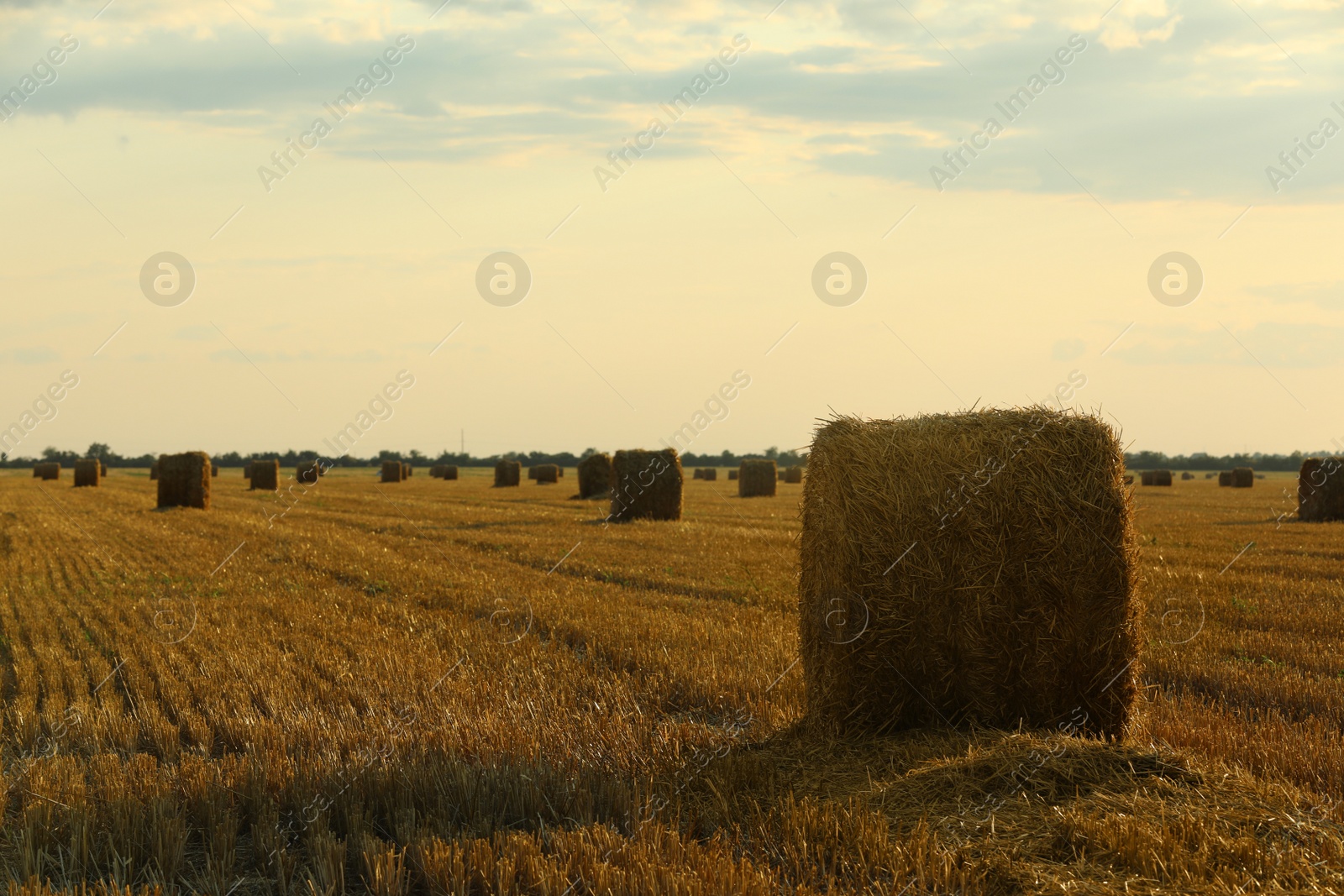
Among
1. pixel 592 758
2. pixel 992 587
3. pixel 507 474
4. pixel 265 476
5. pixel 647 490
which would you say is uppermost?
pixel 507 474

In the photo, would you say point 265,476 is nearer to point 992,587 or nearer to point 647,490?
point 647,490

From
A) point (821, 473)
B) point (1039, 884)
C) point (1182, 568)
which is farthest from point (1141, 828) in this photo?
point (1182, 568)

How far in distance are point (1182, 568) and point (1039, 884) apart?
12409mm

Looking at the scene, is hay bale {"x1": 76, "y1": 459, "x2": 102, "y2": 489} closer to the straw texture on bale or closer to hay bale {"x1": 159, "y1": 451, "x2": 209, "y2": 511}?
the straw texture on bale

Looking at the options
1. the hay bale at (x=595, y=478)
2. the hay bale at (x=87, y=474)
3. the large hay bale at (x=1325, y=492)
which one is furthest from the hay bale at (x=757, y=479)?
the hay bale at (x=87, y=474)

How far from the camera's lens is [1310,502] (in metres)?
26.1

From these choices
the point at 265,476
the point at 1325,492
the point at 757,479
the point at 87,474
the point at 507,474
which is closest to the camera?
the point at 1325,492

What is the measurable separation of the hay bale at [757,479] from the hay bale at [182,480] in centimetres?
1979

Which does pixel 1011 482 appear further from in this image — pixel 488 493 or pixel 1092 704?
pixel 488 493

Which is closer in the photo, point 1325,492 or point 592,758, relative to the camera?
point 592,758

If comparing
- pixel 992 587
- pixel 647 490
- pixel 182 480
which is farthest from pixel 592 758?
pixel 182 480

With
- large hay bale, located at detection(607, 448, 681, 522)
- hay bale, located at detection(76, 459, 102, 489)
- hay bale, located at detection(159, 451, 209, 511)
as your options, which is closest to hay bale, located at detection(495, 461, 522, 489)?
hay bale, located at detection(76, 459, 102, 489)

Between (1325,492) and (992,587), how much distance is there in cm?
2354

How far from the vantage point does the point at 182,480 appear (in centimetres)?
3058
